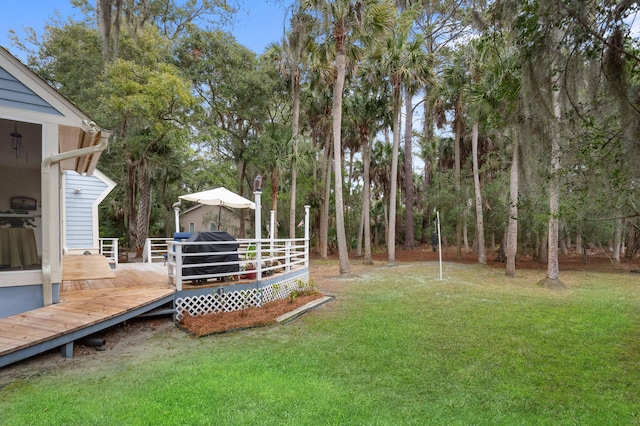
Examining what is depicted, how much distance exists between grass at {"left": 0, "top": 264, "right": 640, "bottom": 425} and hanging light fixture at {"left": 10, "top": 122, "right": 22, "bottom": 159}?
499 centimetres

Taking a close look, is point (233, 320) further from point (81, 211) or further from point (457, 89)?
point (457, 89)

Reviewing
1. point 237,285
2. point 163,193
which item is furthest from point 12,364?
point 163,193

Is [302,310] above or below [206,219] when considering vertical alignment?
below

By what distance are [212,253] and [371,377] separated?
3.36m

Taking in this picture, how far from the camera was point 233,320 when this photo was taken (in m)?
5.54

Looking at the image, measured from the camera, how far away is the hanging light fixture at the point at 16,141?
21.2 ft

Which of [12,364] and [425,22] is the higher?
[425,22]

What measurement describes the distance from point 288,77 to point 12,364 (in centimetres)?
1482

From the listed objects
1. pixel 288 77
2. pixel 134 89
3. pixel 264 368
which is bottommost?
pixel 264 368

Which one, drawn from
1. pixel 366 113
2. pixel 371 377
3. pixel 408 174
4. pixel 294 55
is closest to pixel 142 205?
pixel 294 55

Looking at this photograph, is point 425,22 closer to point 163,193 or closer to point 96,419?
point 163,193

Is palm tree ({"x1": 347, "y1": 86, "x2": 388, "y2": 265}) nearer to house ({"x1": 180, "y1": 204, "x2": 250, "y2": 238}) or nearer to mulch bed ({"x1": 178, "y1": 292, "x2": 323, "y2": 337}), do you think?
mulch bed ({"x1": 178, "y1": 292, "x2": 323, "y2": 337})

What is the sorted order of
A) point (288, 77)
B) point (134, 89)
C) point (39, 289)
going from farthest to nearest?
point (288, 77)
point (134, 89)
point (39, 289)

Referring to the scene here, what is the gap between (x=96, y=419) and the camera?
Answer: 2707mm
